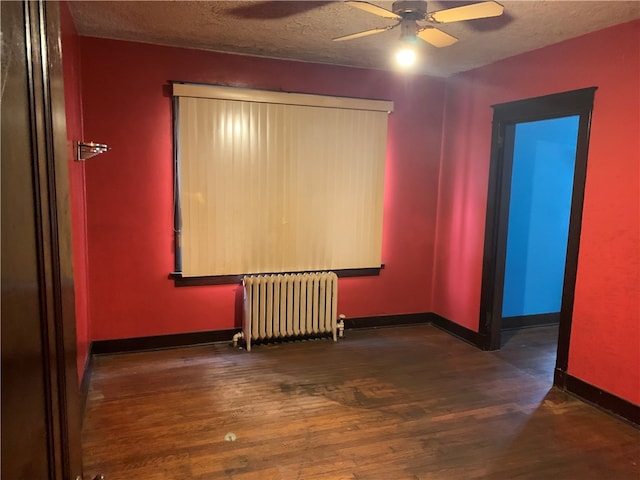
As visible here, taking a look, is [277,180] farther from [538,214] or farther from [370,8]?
[538,214]

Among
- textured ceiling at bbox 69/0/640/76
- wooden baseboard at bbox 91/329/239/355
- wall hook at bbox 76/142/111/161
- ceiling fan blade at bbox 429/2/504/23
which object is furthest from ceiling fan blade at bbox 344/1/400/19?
wooden baseboard at bbox 91/329/239/355

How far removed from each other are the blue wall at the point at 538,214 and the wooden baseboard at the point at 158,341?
2883 mm

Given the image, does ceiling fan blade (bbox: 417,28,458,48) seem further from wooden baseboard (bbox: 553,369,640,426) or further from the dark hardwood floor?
wooden baseboard (bbox: 553,369,640,426)

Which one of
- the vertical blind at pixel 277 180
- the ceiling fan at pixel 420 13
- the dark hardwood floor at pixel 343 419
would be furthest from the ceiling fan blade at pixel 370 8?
the dark hardwood floor at pixel 343 419

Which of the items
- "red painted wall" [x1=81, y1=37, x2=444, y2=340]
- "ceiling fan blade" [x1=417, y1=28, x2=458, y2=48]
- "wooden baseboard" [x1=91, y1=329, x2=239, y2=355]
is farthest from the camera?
"wooden baseboard" [x1=91, y1=329, x2=239, y2=355]

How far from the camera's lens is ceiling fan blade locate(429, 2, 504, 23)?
224cm

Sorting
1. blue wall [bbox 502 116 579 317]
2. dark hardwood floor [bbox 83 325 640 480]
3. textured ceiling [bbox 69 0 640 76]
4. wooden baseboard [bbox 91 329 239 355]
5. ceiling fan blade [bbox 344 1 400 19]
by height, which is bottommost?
dark hardwood floor [bbox 83 325 640 480]

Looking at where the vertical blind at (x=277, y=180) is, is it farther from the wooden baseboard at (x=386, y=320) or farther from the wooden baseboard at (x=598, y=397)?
the wooden baseboard at (x=598, y=397)

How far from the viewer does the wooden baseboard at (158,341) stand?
3.94 meters

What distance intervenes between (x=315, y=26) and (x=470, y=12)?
47.8 inches

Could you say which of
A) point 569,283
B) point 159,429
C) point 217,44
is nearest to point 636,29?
point 569,283

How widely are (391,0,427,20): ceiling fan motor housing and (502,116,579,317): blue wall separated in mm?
2479

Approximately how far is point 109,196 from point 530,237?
4014mm

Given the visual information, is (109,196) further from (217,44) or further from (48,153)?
(48,153)
